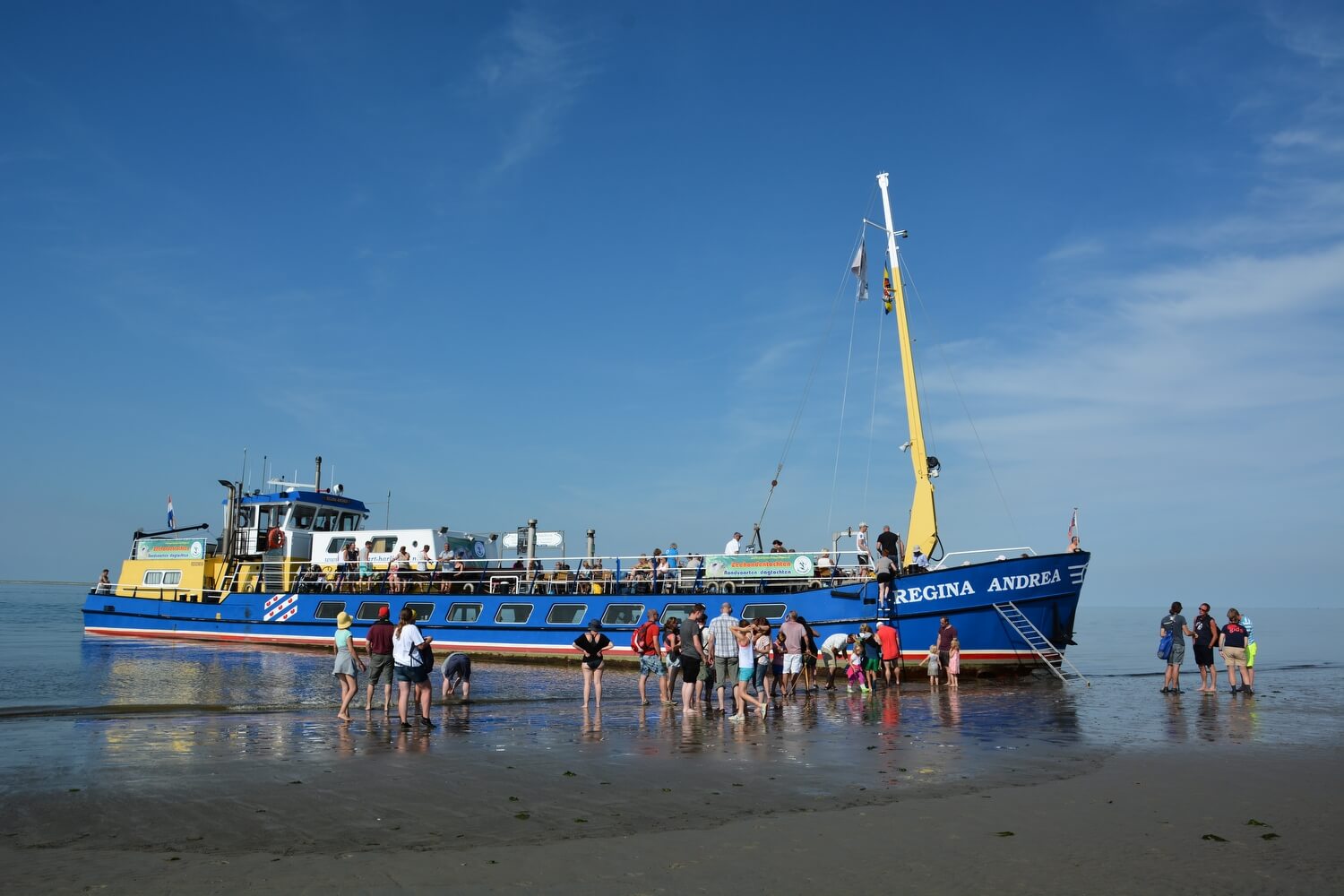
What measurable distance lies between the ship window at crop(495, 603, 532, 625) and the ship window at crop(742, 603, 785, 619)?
7.54 metres

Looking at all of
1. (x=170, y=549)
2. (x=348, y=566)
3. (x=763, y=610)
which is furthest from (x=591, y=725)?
(x=170, y=549)

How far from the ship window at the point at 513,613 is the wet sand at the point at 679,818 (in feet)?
57.5

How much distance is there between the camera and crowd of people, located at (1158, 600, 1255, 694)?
18859 millimetres

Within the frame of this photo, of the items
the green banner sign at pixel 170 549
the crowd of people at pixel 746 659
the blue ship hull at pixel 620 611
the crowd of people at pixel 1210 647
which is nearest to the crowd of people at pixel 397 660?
the crowd of people at pixel 746 659

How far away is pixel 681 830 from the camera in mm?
7562

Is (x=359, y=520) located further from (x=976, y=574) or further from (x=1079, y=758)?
(x=1079, y=758)

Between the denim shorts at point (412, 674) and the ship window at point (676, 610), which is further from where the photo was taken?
the ship window at point (676, 610)

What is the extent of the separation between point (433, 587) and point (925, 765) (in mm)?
24577

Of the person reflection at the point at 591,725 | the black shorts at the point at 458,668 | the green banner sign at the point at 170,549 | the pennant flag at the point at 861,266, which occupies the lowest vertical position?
the person reflection at the point at 591,725

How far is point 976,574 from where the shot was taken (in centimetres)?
2242

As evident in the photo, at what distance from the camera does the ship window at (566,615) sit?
2861cm

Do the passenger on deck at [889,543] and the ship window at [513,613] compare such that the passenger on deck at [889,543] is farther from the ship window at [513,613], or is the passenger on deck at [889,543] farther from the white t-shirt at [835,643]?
the ship window at [513,613]

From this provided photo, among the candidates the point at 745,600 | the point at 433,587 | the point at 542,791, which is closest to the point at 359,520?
the point at 433,587

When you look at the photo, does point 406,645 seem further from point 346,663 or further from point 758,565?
point 758,565
